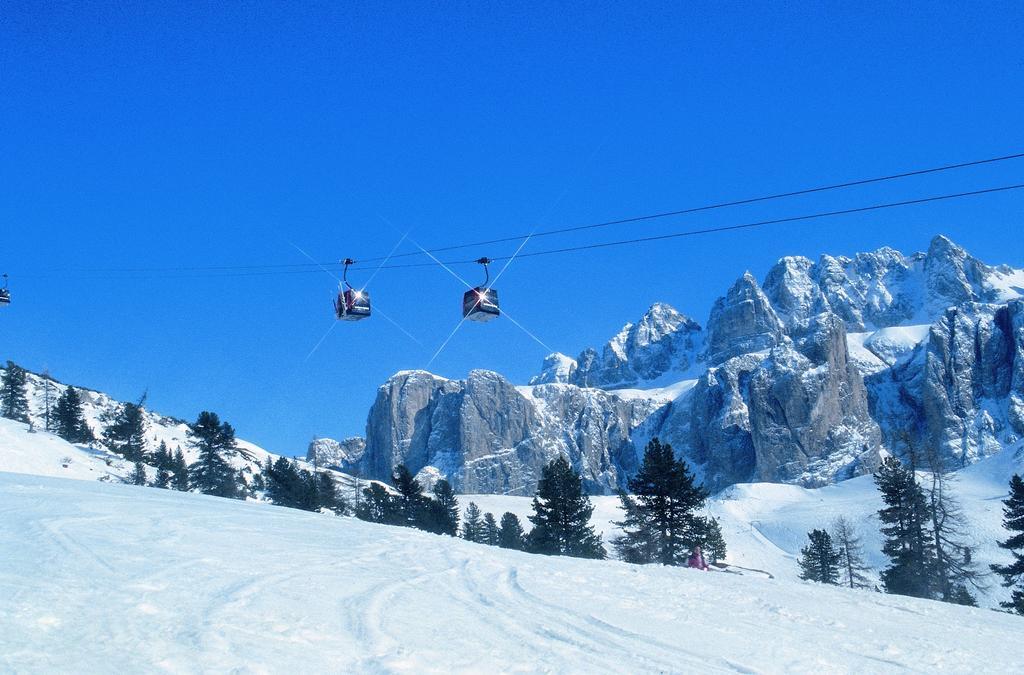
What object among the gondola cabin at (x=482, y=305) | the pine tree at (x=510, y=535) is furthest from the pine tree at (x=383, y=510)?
the gondola cabin at (x=482, y=305)

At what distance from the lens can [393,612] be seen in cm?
1026

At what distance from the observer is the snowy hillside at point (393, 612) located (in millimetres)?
8250

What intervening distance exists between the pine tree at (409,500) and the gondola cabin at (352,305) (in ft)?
88.5

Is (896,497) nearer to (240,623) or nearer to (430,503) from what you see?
(430,503)

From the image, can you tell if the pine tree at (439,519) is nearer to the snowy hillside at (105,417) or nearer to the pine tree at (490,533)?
the pine tree at (490,533)

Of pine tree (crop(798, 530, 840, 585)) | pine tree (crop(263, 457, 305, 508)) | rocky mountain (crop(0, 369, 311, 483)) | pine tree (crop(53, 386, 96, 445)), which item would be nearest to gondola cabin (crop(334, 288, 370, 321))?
pine tree (crop(263, 457, 305, 508))

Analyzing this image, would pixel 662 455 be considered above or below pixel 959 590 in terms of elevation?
above

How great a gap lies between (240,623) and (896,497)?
36978 millimetres

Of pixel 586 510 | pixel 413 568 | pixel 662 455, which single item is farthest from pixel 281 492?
pixel 413 568

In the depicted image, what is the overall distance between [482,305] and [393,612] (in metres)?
13.0

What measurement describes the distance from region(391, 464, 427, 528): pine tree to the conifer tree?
26.5 m

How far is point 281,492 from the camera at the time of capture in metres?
53.4

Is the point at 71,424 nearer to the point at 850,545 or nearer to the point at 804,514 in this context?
the point at 850,545

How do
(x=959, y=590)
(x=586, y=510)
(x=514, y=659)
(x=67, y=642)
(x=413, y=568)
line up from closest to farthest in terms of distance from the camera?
(x=67, y=642) < (x=514, y=659) < (x=413, y=568) < (x=959, y=590) < (x=586, y=510)
